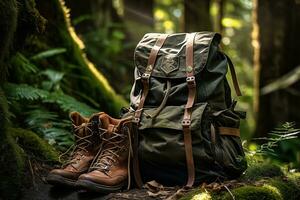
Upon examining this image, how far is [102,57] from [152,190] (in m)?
5.88

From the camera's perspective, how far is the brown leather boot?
9.64ft

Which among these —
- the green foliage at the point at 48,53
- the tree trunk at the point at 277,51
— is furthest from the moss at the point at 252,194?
the tree trunk at the point at 277,51

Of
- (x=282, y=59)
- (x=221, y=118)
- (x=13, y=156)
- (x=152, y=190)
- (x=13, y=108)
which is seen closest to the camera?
(x=13, y=156)

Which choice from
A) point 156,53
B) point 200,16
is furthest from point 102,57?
point 156,53

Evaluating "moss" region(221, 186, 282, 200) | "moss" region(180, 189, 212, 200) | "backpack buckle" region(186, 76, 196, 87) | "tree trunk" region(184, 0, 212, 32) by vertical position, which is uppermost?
"tree trunk" region(184, 0, 212, 32)

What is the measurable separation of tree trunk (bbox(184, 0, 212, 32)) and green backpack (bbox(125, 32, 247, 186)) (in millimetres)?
6394

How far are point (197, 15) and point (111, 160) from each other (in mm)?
7243

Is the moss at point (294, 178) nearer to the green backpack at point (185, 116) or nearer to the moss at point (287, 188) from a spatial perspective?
the moss at point (287, 188)

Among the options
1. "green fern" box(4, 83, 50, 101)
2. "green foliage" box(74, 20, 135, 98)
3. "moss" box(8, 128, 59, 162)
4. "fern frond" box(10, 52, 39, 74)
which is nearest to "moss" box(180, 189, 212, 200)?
"moss" box(8, 128, 59, 162)

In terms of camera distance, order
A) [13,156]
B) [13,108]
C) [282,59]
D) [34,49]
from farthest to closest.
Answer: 1. [282,59]
2. [34,49]
3. [13,108]
4. [13,156]

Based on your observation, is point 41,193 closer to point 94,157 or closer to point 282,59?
point 94,157

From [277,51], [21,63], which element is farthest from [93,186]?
[277,51]

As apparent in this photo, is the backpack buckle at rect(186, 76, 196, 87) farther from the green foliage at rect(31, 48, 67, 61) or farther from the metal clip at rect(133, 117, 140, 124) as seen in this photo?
the green foliage at rect(31, 48, 67, 61)

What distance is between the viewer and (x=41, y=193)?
3023 mm
